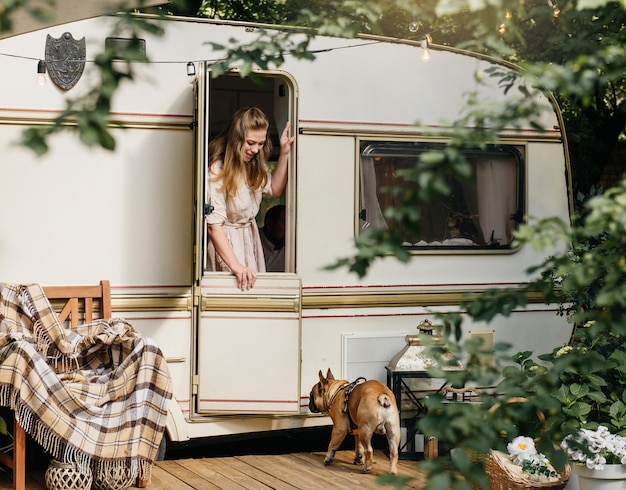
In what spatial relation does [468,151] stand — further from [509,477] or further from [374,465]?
[509,477]

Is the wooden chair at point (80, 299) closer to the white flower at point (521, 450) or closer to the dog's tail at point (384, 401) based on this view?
the dog's tail at point (384, 401)

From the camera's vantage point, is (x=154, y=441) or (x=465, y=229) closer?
(x=154, y=441)

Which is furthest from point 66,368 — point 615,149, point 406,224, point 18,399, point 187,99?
point 615,149

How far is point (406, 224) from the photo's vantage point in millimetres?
2119

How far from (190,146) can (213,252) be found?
0.70m

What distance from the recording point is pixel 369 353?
636 cm

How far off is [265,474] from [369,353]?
3.56 feet

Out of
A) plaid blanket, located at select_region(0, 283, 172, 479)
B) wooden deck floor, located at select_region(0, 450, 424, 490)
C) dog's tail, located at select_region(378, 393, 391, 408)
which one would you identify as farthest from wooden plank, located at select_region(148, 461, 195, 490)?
dog's tail, located at select_region(378, 393, 391, 408)

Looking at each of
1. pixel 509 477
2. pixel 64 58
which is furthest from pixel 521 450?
pixel 64 58

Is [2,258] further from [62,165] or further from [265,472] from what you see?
[265,472]

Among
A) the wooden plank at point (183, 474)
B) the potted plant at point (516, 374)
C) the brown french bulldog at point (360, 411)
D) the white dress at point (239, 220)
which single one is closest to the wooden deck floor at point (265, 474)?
the wooden plank at point (183, 474)

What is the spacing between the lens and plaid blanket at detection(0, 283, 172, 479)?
16.5 feet

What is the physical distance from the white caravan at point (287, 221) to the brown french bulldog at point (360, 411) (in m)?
0.18

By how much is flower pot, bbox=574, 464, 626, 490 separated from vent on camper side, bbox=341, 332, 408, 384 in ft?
5.21
